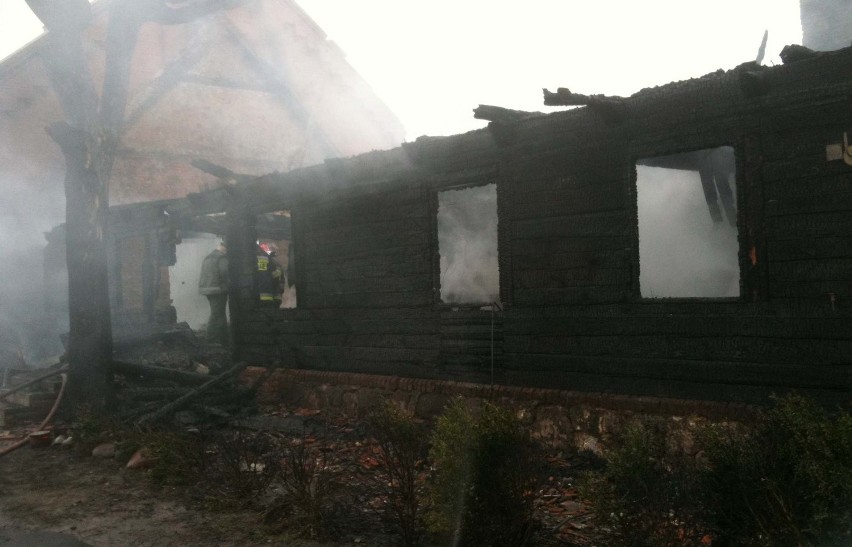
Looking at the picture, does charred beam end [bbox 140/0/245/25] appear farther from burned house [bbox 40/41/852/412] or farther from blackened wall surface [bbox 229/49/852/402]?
blackened wall surface [bbox 229/49/852/402]

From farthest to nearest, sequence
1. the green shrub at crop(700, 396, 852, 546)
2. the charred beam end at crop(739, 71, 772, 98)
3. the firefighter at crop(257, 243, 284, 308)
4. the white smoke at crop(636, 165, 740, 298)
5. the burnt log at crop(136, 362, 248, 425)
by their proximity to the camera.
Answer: the firefighter at crop(257, 243, 284, 308) → the white smoke at crop(636, 165, 740, 298) → the burnt log at crop(136, 362, 248, 425) → the charred beam end at crop(739, 71, 772, 98) → the green shrub at crop(700, 396, 852, 546)

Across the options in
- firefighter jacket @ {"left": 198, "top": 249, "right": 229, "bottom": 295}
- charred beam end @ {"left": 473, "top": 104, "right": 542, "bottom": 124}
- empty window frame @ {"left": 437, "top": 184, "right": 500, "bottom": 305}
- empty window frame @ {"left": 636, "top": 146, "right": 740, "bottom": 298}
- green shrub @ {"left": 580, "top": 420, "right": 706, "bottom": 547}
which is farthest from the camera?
empty window frame @ {"left": 437, "top": 184, "right": 500, "bottom": 305}

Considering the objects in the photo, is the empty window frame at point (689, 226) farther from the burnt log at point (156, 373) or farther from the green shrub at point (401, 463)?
the burnt log at point (156, 373)

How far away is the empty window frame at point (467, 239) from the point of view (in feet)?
48.3

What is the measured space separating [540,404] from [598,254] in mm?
1864

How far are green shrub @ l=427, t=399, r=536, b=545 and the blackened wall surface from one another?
298 centimetres

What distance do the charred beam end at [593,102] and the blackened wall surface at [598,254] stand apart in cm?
6

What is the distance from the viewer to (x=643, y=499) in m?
3.74

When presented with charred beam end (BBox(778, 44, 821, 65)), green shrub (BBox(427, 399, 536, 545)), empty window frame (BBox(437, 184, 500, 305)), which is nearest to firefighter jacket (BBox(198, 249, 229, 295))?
empty window frame (BBox(437, 184, 500, 305))

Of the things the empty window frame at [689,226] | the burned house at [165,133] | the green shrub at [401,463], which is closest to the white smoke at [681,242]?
the empty window frame at [689,226]

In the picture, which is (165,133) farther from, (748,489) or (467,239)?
(748,489)

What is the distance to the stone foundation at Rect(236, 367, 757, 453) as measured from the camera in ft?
21.1

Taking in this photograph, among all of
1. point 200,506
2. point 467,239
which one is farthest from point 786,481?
point 467,239

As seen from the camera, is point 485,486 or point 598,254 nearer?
point 485,486
